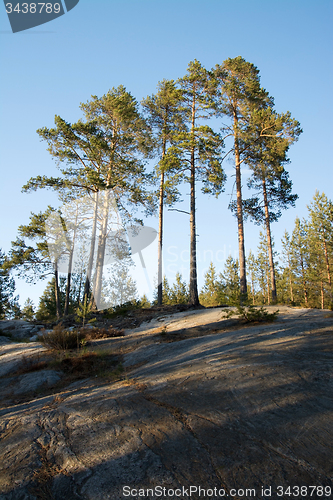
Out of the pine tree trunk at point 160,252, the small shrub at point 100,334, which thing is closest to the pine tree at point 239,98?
the pine tree trunk at point 160,252

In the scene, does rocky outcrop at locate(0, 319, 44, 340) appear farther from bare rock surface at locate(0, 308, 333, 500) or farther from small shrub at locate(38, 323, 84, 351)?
bare rock surface at locate(0, 308, 333, 500)

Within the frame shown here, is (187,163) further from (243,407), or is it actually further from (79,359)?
(243,407)

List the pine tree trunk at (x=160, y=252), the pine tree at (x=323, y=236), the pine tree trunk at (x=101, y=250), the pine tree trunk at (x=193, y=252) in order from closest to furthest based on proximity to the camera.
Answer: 1. the pine tree trunk at (x=193, y=252)
2. the pine tree trunk at (x=101, y=250)
3. the pine tree trunk at (x=160, y=252)
4. the pine tree at (x=323, y=236)

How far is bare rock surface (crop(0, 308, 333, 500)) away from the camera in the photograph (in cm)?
251

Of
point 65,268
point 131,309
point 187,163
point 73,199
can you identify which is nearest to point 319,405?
point 131,309

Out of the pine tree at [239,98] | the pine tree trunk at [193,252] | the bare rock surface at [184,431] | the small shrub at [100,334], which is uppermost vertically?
the pine tree at [239,98]

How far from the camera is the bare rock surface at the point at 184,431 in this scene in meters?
2.51

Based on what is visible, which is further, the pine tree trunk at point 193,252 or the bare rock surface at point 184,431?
the pine tree trunk at point 193,252

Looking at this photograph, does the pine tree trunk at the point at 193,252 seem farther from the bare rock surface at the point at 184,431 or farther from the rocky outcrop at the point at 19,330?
the bare rock surface at the point at 184,431

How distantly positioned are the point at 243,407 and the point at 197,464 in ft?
3.75

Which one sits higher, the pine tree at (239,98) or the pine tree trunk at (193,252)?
the pine tree at (239,98)

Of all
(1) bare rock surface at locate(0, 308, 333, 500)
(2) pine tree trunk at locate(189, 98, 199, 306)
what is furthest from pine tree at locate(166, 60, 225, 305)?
(1) bare rock surface at locate(0, 308, 333, 500)

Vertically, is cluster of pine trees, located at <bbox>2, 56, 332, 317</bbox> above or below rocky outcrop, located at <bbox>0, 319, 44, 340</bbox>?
above

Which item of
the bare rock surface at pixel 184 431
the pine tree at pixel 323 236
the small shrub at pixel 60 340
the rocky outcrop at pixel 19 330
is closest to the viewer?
the bare rock surface at pixel 184 431
